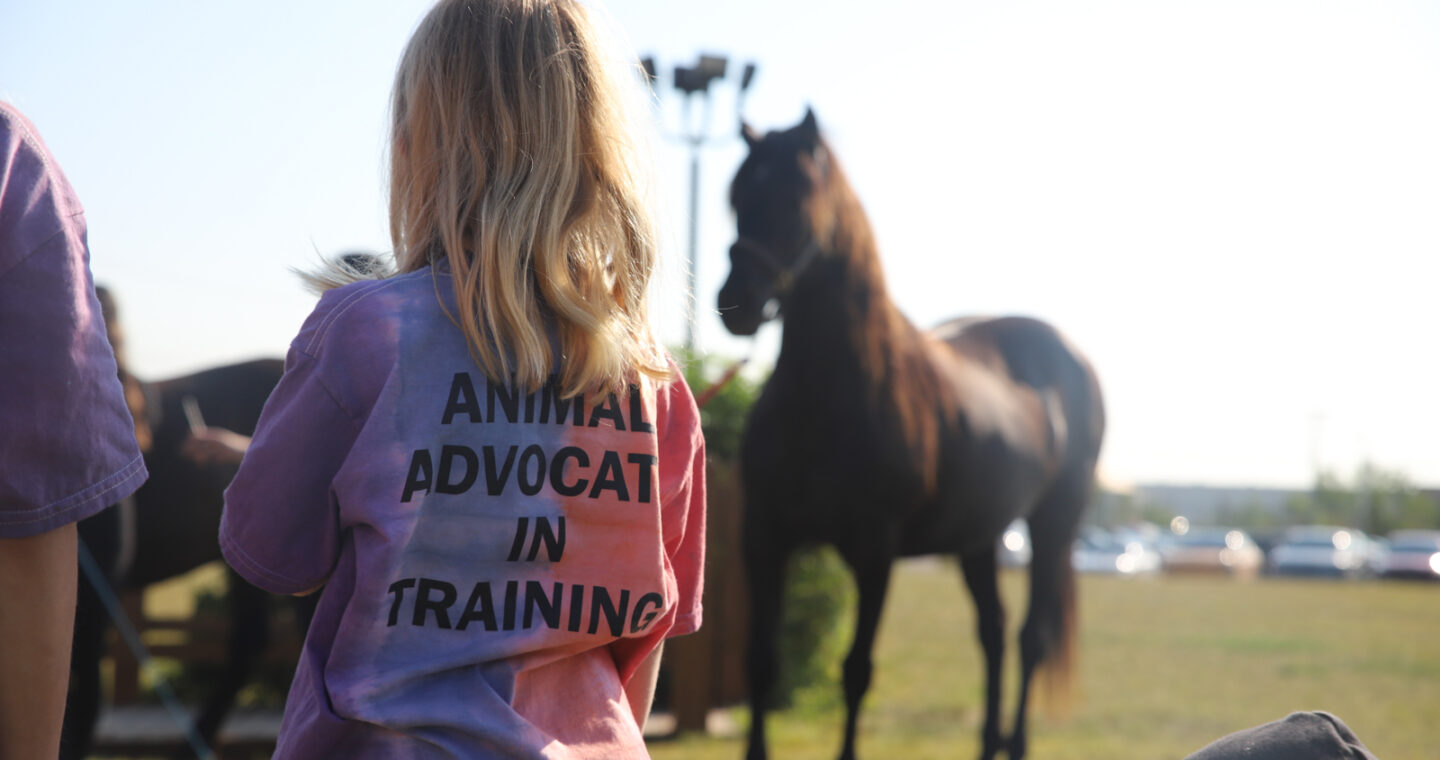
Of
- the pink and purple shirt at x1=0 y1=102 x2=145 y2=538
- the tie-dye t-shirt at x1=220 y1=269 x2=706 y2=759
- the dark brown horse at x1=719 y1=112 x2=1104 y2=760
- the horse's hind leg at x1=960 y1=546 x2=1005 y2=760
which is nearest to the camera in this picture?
the pink and purple shirt at x1=0 y1=102 x2=145 y2=538

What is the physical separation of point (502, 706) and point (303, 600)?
8.38 feet

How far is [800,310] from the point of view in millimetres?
3822

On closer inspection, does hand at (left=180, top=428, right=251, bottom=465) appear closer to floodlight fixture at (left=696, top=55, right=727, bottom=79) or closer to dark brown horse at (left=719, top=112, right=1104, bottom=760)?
dark brown horse at (left=719, top=112, right=1104, bottom=760)

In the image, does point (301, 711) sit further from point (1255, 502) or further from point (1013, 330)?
point (1255, 502)

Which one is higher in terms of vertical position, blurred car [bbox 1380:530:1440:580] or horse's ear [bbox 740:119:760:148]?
horse's ear [bbox 740:119:760:148]

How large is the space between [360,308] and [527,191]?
0.76ft

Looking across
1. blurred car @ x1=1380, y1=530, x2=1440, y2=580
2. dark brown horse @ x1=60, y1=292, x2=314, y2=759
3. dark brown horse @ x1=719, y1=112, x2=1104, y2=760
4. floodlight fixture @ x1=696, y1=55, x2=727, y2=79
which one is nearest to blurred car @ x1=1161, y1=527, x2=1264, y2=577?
blurred car @ x1=1380, y1=530, x2=1440, y2=580

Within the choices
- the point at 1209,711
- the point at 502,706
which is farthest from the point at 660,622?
the point at 1209,711

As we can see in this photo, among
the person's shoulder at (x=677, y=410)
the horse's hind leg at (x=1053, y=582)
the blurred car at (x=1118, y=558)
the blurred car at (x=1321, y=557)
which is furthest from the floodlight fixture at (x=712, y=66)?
the blurred car at (x=1118, y=558)

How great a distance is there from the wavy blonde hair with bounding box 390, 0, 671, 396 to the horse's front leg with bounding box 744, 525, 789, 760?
8.67 ft

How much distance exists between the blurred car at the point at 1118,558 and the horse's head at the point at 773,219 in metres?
33.5

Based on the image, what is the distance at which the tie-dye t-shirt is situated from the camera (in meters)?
1.07

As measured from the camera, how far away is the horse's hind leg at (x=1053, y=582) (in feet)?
17.4

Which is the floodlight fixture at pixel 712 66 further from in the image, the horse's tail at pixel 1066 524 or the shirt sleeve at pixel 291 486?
the shirt sleeve at pixel 291 486
